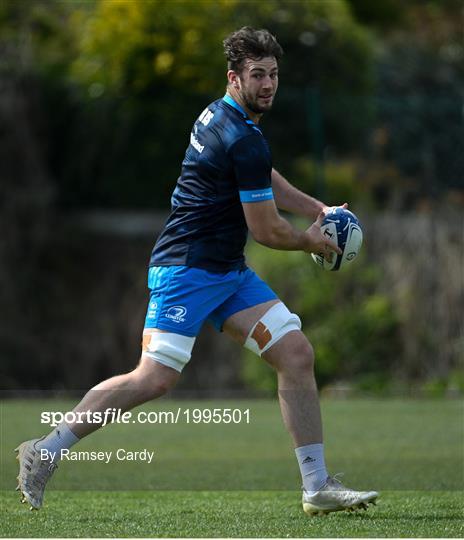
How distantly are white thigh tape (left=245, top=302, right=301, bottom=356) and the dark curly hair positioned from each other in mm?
1158

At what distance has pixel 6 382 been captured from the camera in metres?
14.3

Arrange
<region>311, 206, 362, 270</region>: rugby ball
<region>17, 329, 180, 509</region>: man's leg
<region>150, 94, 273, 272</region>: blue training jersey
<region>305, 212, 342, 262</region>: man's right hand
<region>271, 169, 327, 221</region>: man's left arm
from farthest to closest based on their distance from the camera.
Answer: <region>271, 169, 327, 221</region>: man's left arm
<region>311, 206, 362, 270</region>: rugby ball
<region>305, 212, 342, 262</region>: man's right hand
<region>150, 94, 273, 272</region>: blue training jersey
<region>17, 329, 180, 509</region>: man's leg

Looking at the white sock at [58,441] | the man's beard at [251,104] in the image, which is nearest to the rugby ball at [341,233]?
the man's beard at [251,104]

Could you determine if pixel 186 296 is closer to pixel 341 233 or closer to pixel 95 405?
pixel 95 405

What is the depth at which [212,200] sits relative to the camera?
18.9 feet

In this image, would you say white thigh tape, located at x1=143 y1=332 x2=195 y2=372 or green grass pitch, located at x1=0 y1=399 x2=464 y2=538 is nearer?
green grass pitch, located at x1=0 y1=399 x2=464 y2=538

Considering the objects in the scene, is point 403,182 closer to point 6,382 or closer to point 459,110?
point 459,110

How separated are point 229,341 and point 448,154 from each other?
A: 128 inches

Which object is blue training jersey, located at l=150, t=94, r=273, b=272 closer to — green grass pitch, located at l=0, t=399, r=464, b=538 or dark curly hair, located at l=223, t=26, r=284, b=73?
dark curly hair, located at l=223, t=26, r=284, b=73

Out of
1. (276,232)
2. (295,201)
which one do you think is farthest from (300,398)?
(295,201)

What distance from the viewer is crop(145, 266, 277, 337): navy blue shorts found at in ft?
18.7

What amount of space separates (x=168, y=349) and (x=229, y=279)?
1.50 ft

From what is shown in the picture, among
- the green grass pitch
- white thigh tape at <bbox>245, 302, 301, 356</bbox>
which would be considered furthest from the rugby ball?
the green grass pitch

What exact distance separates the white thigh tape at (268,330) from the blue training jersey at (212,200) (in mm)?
283
